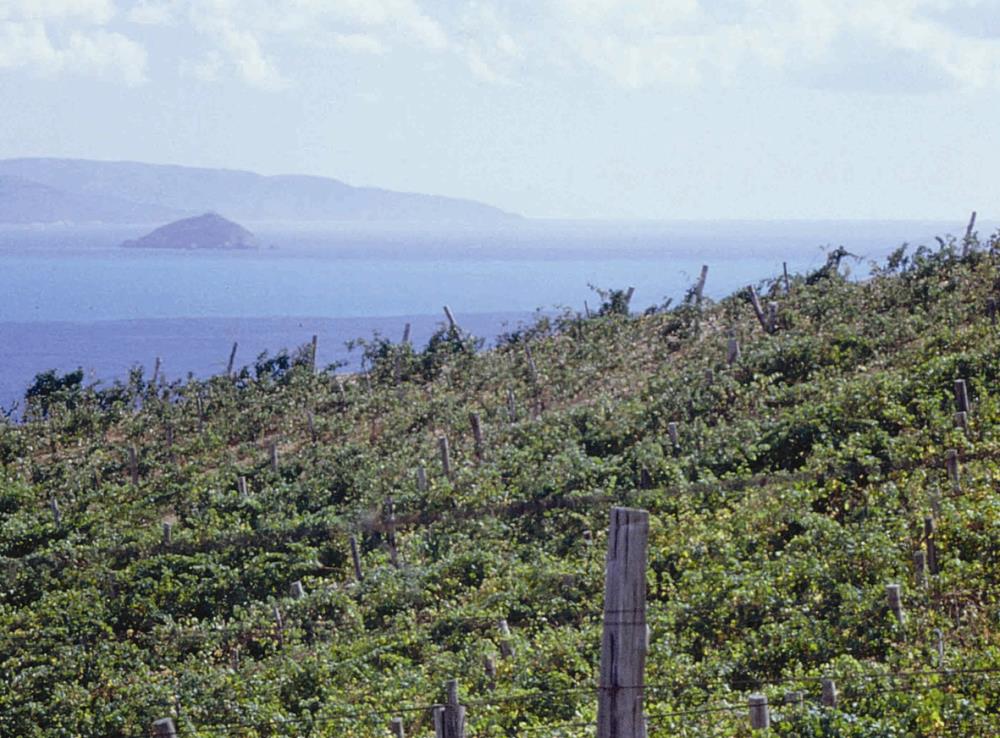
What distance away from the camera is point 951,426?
1755 cm

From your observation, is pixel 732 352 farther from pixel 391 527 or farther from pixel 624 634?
pixel 624 634

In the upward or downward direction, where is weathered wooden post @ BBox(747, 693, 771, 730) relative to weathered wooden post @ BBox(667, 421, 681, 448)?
downward

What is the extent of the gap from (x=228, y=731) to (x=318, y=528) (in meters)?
7.99

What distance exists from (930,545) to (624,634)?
8480 millimetres

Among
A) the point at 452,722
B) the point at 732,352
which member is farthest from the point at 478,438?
the point at 452,722

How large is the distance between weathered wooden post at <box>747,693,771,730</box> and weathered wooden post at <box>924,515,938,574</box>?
16.2 ft

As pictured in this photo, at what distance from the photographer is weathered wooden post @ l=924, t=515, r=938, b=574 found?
43.8 ft

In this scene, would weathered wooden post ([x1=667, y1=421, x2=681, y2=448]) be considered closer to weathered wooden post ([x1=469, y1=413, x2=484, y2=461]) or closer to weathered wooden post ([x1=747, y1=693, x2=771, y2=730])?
weathered wooden post ([x1=469, y1=413, x2=484, y2=461])

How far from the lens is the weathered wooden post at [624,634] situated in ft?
19.6

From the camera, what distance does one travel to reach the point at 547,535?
18.8 meters

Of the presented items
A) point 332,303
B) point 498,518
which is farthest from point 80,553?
point 332,303

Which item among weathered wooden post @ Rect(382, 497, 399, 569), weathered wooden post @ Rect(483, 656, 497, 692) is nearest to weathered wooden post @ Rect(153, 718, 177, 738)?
weathered wooden post @ Rect(483, 656, 497, 692)

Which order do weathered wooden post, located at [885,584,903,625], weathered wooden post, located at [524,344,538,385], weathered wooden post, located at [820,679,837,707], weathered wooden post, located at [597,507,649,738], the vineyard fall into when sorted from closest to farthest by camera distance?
weathered wooden post, located at [597,507,649,738] < weathered wooden post, located at [820,679,837,707] < weathered wooden post, located at [885,584,903,625] < the vineyard < weathered wooden post, located at [524,344,538,385]

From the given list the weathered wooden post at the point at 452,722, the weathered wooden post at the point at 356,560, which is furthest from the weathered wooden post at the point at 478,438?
the weathered wooden post at the point at 452,722
